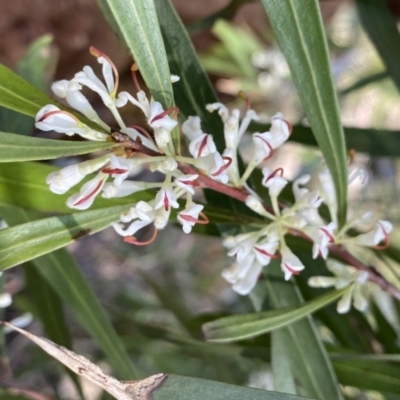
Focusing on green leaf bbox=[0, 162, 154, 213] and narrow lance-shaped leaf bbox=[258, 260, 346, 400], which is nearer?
green leaf bbox=[0, 162, 154, 213]

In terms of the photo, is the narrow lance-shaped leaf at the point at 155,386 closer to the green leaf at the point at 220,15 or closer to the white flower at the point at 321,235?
the white flower at the point at 321,235

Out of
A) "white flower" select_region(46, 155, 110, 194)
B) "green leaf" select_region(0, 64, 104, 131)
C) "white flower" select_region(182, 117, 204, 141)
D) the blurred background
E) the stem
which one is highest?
"green leaf" select_region(0, 64, 104, 131)

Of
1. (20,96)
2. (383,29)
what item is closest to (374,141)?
(383,29)

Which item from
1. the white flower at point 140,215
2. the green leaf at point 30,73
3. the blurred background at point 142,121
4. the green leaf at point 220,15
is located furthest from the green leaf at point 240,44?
the white flower at point 140,215

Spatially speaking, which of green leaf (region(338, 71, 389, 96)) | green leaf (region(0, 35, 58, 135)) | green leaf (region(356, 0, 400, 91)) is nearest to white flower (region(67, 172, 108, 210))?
green leaf (region(0, 35, 58, 135))

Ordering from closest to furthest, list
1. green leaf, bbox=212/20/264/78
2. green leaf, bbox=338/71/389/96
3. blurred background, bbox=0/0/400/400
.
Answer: blurred background, bbox=0/0/400/400 → green leaf, bbox=338/71/389/96 → green leaf, bbox=212/20/264/78

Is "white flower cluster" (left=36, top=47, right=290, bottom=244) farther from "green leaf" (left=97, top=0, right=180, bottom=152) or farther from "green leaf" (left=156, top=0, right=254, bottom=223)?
"green leaf" (left=156, top=0, right=254, bottom=223)
